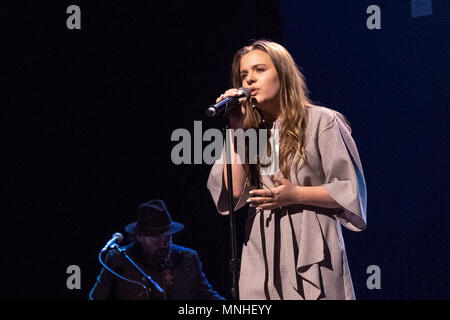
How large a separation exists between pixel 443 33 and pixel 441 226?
3.33 ft

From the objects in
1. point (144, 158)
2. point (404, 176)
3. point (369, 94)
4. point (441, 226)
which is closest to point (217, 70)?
point (144, 158)

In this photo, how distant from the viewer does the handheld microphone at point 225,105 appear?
67.2 inches

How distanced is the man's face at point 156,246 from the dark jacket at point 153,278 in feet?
0.16

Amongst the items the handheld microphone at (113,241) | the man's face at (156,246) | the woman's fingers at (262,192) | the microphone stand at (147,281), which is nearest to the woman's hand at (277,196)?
the woman's fingers at (262,192)

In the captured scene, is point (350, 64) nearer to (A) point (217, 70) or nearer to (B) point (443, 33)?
(B) point (443, 33)

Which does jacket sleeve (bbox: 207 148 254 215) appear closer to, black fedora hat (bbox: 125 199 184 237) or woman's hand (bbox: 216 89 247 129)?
woman's hand (bbox: 216 89 247 129)

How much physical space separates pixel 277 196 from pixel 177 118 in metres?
2.06

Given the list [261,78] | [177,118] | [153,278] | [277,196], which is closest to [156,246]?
[153,278]

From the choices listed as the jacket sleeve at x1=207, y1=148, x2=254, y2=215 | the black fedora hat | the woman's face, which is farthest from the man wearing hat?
the woman's face

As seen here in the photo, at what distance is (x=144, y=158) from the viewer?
3699 millimetres

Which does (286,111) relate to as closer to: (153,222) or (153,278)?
(153,222)

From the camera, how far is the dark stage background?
3.15 metres

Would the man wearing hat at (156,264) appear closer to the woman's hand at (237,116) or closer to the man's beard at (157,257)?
the man's beard at (157,257)

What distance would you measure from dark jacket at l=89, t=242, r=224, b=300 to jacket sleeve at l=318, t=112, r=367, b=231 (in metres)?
1.85
